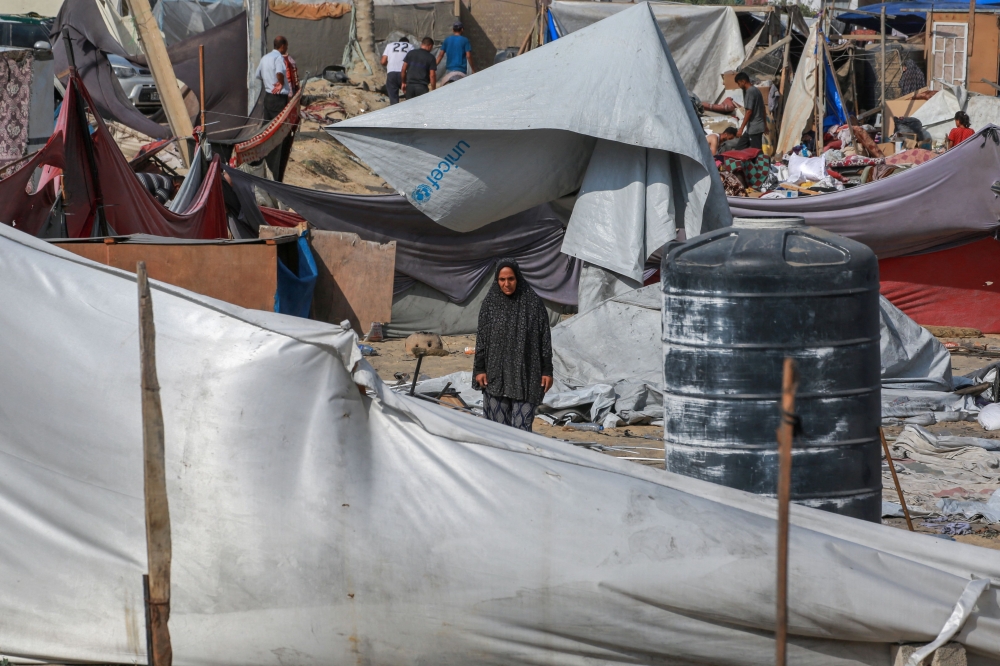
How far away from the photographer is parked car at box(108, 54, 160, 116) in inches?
644

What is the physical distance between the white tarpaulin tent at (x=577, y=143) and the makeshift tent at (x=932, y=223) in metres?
2.59

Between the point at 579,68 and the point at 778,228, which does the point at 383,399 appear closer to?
the point at 778,228

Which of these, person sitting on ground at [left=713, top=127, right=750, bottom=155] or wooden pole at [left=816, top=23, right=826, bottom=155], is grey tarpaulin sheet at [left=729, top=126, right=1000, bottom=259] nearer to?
person sitting on ground at [left=713, top=127, right=750, bottom=155]

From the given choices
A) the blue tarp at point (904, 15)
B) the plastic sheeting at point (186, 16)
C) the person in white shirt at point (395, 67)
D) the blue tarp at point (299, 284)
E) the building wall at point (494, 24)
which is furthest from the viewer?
the blue tarp at point (904, 15)

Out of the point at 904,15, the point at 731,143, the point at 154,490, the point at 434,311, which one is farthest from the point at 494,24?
the point at 154,490

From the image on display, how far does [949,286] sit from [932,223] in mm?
910

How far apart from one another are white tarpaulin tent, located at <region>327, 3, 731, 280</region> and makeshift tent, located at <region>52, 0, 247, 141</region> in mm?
5237

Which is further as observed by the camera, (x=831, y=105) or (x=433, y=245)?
(x=831, y=105)

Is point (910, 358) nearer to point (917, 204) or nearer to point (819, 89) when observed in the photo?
point (917, 204)

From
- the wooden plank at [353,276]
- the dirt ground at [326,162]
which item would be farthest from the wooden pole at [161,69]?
the dirt ground at [326,162]

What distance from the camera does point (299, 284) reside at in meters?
9.83

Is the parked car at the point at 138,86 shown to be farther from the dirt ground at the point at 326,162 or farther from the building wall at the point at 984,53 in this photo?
the building wall at the point at 984,53

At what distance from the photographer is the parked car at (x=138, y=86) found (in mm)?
16359

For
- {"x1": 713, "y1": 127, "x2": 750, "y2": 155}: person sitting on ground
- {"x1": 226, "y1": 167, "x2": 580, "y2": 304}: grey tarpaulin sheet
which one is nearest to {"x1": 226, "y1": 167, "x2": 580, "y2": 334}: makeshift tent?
{"x1": 226, "y1": 167, "x2": 580, "y2": 304}: grey tarpaulin sheet
